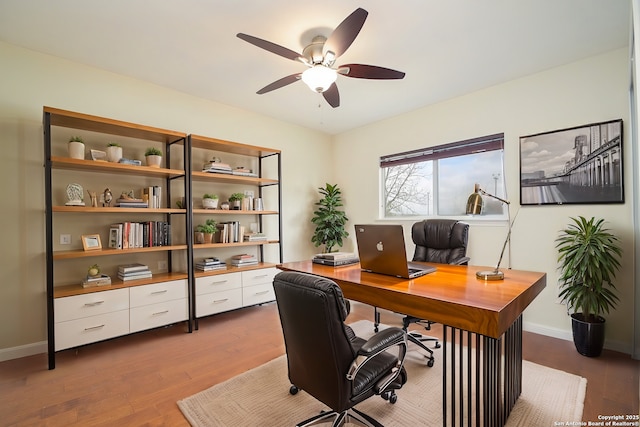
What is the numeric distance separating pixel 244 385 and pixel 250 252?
2.23m

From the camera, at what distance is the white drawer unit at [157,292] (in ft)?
9.36

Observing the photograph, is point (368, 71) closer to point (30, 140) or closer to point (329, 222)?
point (329, 222)

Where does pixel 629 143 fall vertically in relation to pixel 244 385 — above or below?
above

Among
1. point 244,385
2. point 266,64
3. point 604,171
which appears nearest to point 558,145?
point 604,171

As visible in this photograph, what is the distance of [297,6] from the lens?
2.11 m

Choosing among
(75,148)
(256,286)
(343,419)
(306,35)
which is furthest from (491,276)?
(75,148)

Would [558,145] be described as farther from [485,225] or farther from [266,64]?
[266,64]

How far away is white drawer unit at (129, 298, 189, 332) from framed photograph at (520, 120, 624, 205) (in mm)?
3879

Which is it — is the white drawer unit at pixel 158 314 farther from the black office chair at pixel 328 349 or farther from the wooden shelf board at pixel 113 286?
the black office chair at pixel 328 349

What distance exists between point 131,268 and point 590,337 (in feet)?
14.1

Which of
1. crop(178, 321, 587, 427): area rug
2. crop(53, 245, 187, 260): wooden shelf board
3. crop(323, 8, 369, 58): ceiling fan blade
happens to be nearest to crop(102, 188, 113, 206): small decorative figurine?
crop(53, 245, 187, 260): wooden shelf board

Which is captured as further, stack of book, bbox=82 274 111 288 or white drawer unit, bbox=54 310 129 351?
stack of book, bbox=82 274 111 288

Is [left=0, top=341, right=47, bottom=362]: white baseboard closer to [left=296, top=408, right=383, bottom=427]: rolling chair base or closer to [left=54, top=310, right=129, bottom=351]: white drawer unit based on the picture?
[left=54, top=310, right=129, bottom=351]: white drawer unit

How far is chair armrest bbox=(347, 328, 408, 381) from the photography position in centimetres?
135
